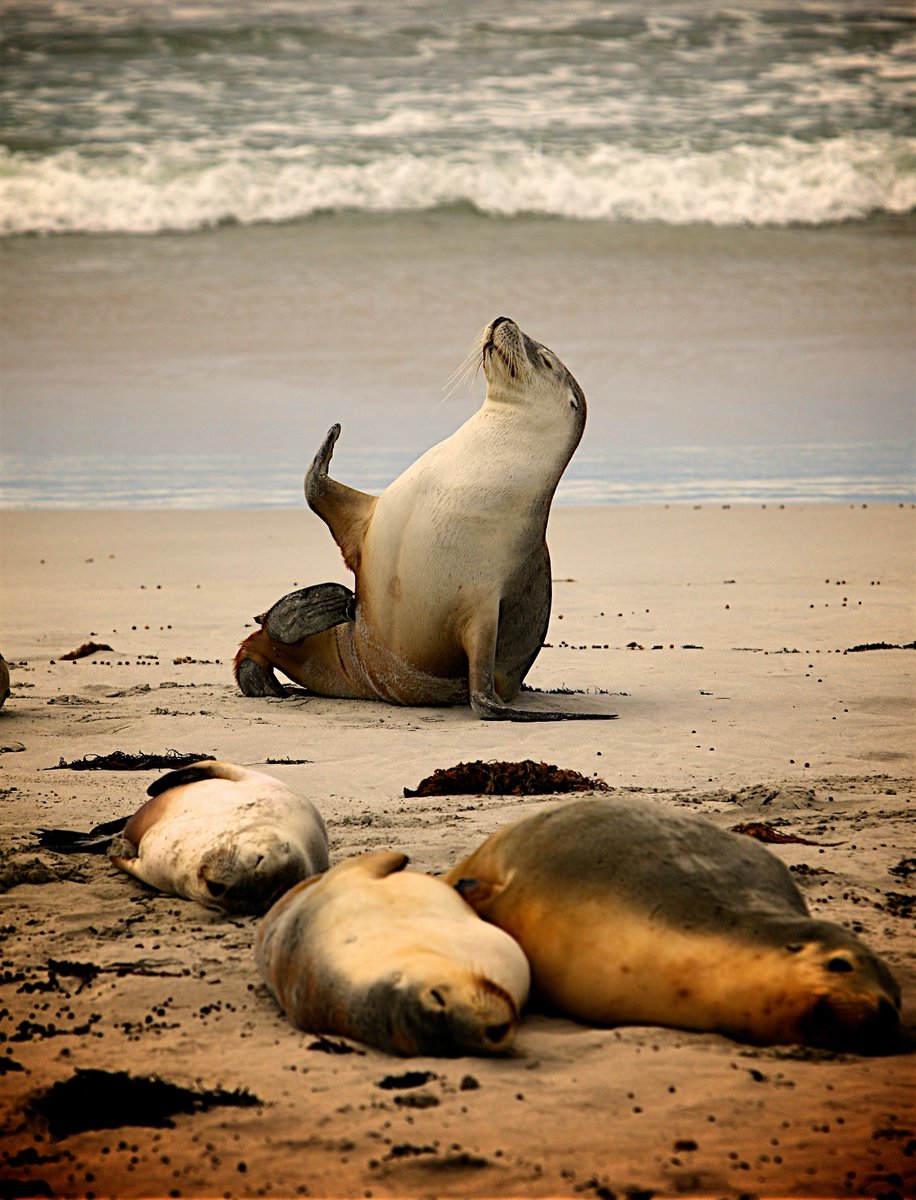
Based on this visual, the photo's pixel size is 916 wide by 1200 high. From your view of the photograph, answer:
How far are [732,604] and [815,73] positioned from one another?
24830 mm

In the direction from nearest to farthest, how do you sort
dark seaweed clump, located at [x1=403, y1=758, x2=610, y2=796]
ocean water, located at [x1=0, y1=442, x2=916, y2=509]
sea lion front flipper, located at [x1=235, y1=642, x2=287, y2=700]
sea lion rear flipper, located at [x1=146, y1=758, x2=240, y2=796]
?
sea lion rear flipper, located at [x1=146, y1=758, x2=240, y2=796] → dark seaweed clump, located at [x1=403, y1=758, x2=610, y2=796] → sea lion front flipper, located at [x1=235, y1=642, x2=287, y2=700] → ocean water, located at [x1=0, y1=442, x2=916, y2=509]

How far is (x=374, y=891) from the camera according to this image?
305 centimetres

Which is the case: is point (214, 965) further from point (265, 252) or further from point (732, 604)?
point (265, 252)

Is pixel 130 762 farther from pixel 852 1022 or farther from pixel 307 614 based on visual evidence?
pixel 852 1022

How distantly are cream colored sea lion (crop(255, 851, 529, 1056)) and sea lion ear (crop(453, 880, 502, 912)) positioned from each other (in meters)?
0.04

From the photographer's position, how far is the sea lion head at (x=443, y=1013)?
271cm

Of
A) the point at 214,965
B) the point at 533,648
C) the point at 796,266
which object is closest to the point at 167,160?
the point at 796,266

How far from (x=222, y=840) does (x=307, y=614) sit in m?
3.13

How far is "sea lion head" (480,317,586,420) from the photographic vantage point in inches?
272

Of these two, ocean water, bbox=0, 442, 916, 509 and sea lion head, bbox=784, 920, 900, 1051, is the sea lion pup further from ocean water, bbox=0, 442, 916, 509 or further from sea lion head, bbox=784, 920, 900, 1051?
ocean water, bbox=0, 442, 916, 509

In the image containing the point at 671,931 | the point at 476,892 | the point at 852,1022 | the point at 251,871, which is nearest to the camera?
the point at 852,1022

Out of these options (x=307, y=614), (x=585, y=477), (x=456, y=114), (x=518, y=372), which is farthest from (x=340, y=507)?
(x=456, y=114)

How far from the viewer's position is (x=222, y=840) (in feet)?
12.6

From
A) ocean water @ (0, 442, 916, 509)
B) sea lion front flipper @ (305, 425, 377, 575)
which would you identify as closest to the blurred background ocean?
ocean water @ (0, 442, 916, 509)
